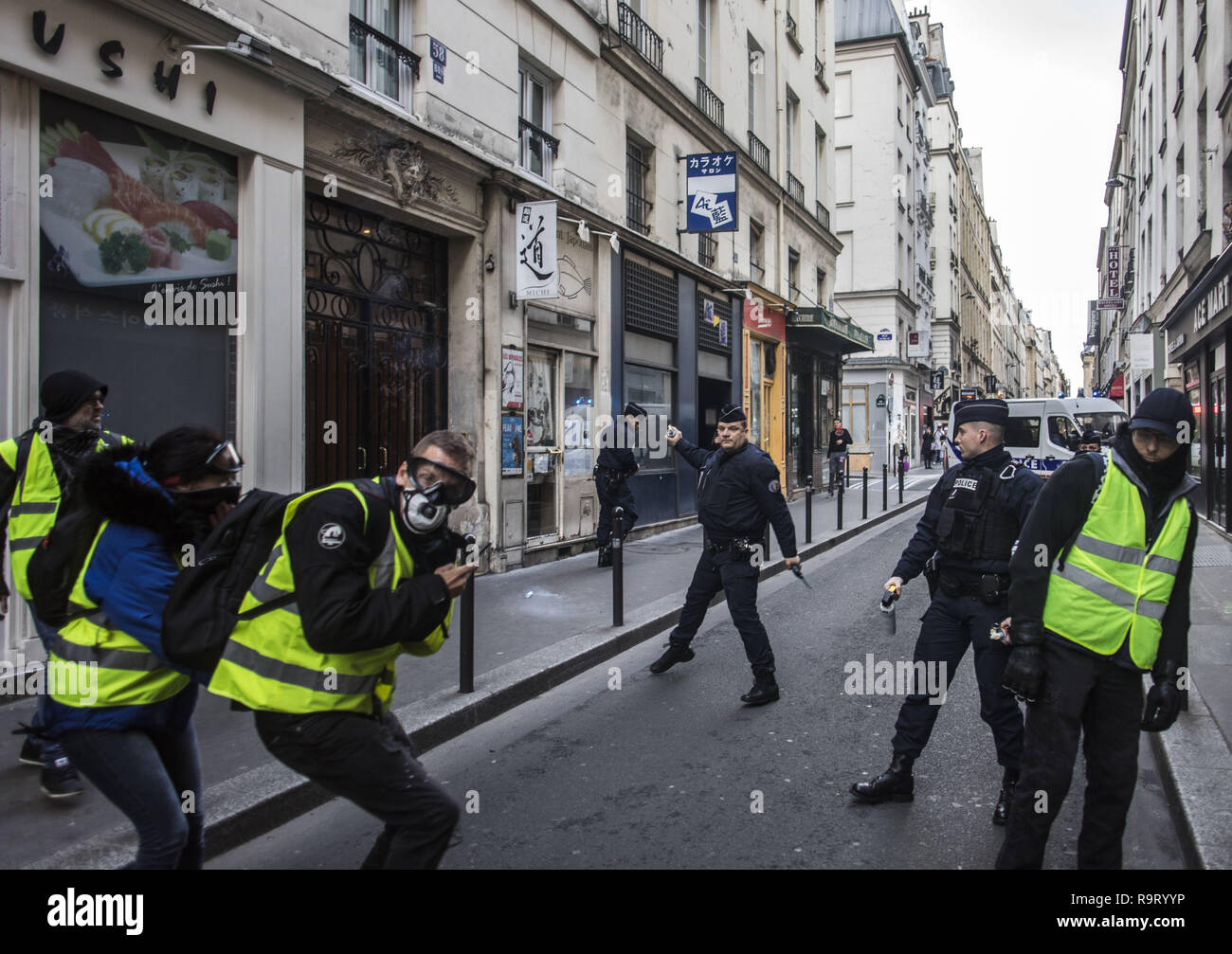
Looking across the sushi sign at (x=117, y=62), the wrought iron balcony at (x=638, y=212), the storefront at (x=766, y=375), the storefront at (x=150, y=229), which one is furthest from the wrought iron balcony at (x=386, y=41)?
the storefront at (x=766, y=375)

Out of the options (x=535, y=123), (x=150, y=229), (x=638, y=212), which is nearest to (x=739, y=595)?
(x=150, y=229)

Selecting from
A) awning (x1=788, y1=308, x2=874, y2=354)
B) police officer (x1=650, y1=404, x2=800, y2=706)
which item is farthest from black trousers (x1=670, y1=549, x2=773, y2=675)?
awning (x1=788, y1=308, x2=874, y2=354)

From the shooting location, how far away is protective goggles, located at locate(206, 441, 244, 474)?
2.73m

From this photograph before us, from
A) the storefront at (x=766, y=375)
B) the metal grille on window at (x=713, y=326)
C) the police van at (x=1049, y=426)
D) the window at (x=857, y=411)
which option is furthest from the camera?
the window at (x=857, y=411)

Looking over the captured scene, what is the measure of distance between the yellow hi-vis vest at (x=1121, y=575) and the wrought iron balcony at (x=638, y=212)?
11.7m

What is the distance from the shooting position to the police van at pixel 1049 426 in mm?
20234

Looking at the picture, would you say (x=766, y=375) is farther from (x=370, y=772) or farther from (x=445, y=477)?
(x=370, y=772)

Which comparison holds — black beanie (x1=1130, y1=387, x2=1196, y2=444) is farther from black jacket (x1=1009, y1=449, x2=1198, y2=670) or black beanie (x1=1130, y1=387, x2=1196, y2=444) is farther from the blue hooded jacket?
the blue hooded jacket

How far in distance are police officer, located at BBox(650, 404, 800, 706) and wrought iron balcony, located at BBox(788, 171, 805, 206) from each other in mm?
16193

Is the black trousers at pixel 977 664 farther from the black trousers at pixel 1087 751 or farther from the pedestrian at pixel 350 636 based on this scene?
the pedestrian at pixel 350 636

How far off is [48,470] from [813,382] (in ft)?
70.8

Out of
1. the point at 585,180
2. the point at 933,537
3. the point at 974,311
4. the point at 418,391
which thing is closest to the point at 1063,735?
the point at 933,537

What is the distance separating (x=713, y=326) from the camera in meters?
17.1

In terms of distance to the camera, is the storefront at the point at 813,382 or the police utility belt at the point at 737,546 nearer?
the police utility belt at the point at 737,546
